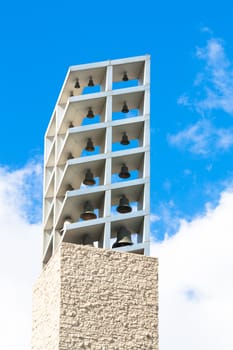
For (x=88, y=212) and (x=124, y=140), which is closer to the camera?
(x=88, y=212)

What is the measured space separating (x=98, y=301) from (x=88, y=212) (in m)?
2.36

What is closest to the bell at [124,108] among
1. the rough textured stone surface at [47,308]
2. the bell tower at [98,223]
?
the bell tower at [98,223]

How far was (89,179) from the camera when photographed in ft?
91.4

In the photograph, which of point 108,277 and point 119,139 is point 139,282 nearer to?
point 108,277

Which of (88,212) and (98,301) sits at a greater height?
(88,212)

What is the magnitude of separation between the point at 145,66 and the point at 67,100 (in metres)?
2.04

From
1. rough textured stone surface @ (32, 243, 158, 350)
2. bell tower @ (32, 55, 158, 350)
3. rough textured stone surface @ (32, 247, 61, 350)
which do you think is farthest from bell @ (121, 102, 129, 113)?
rough textured stone surface @ (32, 247, 61, 350)

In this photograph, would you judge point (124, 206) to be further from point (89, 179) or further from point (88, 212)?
point (89, 179)

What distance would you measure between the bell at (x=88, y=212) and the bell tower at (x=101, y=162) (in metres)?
0.02

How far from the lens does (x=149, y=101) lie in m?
28.4

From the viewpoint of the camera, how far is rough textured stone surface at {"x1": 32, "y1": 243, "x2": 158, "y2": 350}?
84.5 ft

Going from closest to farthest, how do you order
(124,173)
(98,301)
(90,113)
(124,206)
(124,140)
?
1. (98,301)
2. (124,206)
3. (124,173)
4. (124,140)
5. (90,113)

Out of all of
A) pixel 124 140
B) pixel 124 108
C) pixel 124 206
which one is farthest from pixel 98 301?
pixel 124 108

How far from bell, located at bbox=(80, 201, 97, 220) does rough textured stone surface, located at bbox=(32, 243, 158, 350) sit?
1.09m
